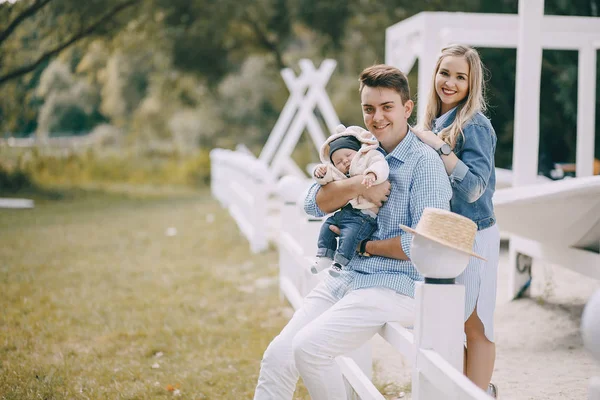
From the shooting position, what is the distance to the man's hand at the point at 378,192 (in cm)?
259

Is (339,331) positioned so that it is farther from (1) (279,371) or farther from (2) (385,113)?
(2) (385,113)

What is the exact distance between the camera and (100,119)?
37.4 m

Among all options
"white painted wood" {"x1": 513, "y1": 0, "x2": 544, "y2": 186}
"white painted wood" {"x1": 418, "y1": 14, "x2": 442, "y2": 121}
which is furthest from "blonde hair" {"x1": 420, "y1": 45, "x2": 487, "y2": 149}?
"white painted wood" {"x1": 418, "y1": 14, "x2": 442, "y2": 121}

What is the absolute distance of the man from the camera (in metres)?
2.50

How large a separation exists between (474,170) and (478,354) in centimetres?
79

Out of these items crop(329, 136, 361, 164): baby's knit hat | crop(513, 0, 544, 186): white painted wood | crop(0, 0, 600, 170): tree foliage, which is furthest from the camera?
crop(0, 0, 600, 170): tree foliage

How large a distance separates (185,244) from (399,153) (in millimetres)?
6234

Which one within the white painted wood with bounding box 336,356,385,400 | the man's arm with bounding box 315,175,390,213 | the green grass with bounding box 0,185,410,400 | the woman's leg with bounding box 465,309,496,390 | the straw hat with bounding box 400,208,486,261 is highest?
the man's arm with bounding box 315,175,390,213

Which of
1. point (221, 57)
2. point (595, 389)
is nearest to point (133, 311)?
point (595, 389)

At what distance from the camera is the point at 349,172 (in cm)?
268

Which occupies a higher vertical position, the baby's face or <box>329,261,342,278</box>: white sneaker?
the baby's face

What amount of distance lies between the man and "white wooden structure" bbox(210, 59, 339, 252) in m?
5.00

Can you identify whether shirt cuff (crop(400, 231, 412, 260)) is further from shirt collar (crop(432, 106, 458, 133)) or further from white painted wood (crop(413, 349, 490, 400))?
shirt collar (crop(432, 106, 458, 133))

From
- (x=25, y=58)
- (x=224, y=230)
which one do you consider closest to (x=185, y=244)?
(x=224, y=230)
